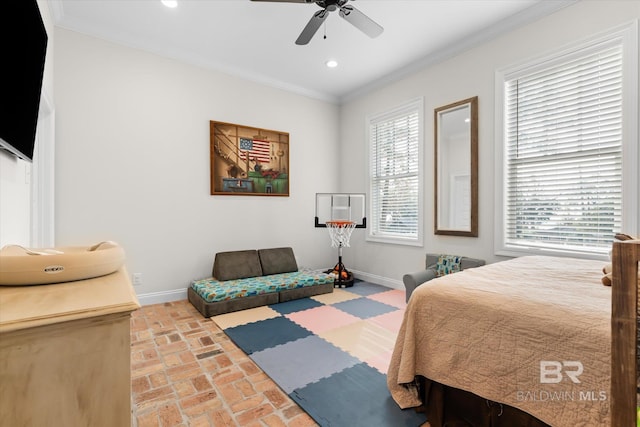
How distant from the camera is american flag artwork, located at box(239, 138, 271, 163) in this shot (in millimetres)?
4246

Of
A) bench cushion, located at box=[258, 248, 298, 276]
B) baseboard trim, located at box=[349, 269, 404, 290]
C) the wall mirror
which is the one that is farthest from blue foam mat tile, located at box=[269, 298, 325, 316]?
the wall mirror

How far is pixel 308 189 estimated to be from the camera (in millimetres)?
4969

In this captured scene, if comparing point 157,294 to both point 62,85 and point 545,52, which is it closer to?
point 62,85

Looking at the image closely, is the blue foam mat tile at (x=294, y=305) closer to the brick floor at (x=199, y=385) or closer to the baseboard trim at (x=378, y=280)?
the brick floor at (x=199, y=385)

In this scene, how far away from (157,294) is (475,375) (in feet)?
11.4

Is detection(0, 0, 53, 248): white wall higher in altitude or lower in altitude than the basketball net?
higher

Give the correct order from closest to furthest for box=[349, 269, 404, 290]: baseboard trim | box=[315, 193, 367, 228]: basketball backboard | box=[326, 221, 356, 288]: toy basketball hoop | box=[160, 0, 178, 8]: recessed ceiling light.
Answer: box=[160, 0, 178, 8]: recessed ceiling light
box=[349, 269, 404, 290]: baseboard trim
box=[326, 221, 356, 288]: toy basketball hoop
box=[315, 193, 367, 228]: basketball backboard

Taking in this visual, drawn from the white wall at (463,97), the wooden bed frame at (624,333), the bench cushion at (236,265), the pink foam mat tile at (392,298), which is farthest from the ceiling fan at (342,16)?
the pink foam mat tile at (392,298)

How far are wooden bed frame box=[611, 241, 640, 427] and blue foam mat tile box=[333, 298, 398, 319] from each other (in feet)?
8.23

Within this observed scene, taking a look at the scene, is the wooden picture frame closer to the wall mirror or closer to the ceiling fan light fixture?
the ceiling fan light fixture

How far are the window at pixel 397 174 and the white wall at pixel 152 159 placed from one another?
138 centimetres

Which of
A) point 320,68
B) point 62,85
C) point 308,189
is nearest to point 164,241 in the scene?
point 62,85

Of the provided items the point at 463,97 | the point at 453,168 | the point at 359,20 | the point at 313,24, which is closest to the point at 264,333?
the point at 313,24

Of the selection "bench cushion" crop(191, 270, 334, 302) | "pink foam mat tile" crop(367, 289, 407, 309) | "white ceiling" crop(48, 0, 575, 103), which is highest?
"white ceiling" crop(48, 0, 575, 103)
